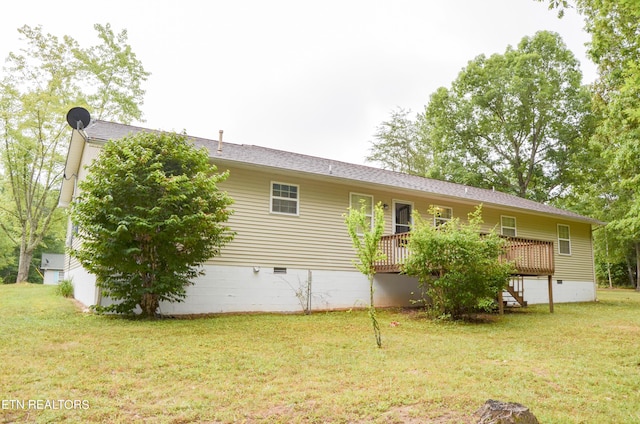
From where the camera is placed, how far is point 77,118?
417 inches

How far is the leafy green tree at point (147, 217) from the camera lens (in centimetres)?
810

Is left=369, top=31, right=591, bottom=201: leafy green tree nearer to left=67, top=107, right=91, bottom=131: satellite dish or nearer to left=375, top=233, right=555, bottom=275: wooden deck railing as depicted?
left=375, top=233, right=555, bottom=275: wooden deck railing

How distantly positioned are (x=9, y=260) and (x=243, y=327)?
39748mm

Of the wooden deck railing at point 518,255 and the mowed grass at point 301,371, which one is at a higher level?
the wooden deck railing at point 518,255

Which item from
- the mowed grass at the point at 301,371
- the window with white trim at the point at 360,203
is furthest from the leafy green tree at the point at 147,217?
the window with white trim at the point at 360,203

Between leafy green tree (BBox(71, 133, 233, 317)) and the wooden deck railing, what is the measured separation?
4.83 m

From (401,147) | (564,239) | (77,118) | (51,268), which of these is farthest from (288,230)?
(51,268)

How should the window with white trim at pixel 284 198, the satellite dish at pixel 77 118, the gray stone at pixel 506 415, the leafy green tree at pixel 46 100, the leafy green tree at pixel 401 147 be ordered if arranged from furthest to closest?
the leafy green tree at pixel 401 147 < the leafy green tree at pixel 46 100 < the window with white trim at pixel 284 198 < the satellite dish at pixel 77 118 < the gray stone at pixel 506 415

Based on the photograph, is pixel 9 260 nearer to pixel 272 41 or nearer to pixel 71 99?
pixel 71 99

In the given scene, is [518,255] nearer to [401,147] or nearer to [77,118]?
[77,118]

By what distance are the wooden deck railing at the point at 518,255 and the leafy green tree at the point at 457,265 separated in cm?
133

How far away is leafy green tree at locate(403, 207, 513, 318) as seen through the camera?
31.0ft

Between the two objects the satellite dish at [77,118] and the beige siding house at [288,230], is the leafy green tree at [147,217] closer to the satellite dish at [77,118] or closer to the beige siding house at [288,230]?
the beige siding house at [288,230]

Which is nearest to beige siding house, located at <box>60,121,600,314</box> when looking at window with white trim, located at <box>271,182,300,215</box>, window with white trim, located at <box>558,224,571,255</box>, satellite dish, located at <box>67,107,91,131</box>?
window with white trim, located at <box>271,182,300,215</box>
